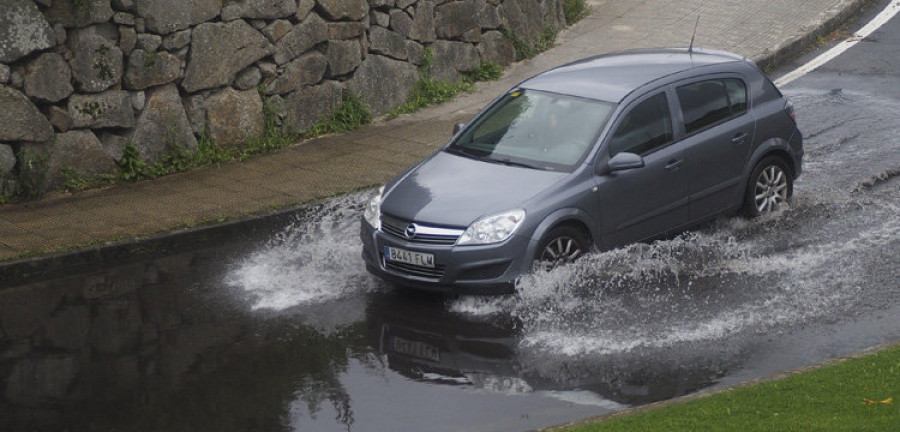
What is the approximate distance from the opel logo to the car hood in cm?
7

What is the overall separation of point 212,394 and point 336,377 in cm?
85

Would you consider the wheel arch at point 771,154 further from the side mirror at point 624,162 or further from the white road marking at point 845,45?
the white road marking at point 845,45

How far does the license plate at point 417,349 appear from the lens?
8609 mm

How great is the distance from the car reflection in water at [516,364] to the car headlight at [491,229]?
595 millimetres

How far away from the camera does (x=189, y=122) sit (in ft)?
45.2

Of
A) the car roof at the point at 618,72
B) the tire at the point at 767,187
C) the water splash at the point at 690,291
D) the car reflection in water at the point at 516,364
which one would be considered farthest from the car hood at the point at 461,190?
the tire at the point at 767,187

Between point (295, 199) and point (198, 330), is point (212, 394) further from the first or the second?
point (295, 199)

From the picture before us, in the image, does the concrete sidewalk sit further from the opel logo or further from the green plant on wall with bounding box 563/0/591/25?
the opel logo

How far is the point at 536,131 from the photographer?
10391mm

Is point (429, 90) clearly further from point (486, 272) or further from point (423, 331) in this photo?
point (423, 331)

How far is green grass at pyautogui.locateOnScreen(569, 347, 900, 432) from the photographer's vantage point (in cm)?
646

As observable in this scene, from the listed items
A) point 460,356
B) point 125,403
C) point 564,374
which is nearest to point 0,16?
point 125,403

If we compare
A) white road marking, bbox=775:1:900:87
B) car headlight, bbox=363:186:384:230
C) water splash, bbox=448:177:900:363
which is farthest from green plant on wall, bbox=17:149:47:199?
white road marking, bbox=775:1:900:87

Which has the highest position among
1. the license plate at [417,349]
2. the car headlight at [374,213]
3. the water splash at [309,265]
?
the car headlight at [374,213]
